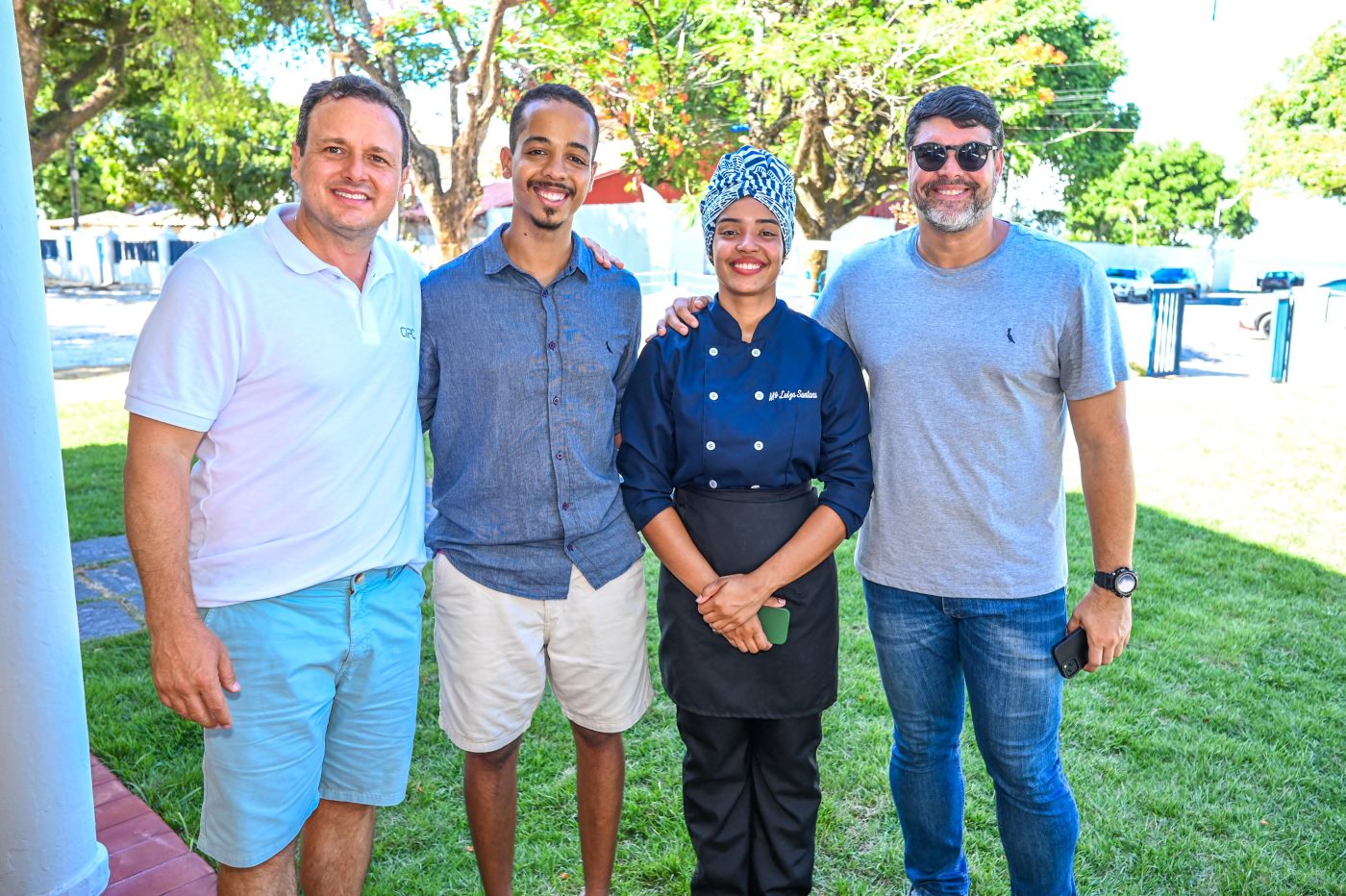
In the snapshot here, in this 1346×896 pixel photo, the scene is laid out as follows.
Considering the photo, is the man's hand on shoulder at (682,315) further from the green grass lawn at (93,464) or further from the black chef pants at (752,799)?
the green grass lawn at (93,464)

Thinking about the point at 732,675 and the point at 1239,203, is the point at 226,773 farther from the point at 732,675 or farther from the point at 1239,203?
the point at 1239,203

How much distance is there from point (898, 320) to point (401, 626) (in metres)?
1.49

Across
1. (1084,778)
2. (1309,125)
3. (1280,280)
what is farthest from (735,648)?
(1280,280)

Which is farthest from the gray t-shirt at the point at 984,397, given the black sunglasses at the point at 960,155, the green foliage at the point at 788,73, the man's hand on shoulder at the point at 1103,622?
the green foliage at the point at 788,73

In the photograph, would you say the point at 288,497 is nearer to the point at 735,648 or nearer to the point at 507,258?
the point at 507,258

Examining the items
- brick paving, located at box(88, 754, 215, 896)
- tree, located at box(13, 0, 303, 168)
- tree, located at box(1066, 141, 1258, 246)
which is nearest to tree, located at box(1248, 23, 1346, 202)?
tree, located at box(13, 0, 303, 168)

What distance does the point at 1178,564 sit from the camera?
20.8ft

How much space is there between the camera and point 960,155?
8.38 ft

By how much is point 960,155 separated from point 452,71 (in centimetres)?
860

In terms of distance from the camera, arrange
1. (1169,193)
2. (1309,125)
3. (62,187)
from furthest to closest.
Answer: (1169,193) < (62,187) < (1309,125)

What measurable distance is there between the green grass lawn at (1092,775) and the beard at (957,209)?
198cm

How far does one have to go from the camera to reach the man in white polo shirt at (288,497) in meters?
2.21

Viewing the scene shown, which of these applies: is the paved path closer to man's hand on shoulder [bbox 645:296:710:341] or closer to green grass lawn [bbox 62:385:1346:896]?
green grass lawn [bbox 62:385:1346:896]

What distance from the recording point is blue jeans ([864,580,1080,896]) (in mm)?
2604
